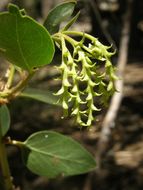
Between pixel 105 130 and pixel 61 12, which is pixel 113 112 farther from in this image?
pixel 61 12

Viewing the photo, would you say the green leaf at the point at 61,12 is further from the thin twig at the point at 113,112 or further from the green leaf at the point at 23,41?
the thin twig at the point at 113,112

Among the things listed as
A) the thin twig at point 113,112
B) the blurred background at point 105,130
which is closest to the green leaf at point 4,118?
the thin twig at point 113,112

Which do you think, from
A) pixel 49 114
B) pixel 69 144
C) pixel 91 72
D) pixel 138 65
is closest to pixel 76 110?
pixel 91 72

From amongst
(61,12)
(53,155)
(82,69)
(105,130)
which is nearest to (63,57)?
(82,69)

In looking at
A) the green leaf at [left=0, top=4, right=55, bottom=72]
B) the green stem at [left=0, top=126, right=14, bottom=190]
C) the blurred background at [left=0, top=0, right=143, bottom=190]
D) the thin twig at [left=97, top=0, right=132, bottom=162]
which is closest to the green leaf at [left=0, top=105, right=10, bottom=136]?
the green stem at [left=0, top=126, right=14, bottom=190]

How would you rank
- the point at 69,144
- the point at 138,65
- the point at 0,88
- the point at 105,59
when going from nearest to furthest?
the point at 105,59 → the point at 0,88 → the point at 69,144 → the point at 138,65

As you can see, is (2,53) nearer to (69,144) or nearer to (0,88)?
(0,88)
